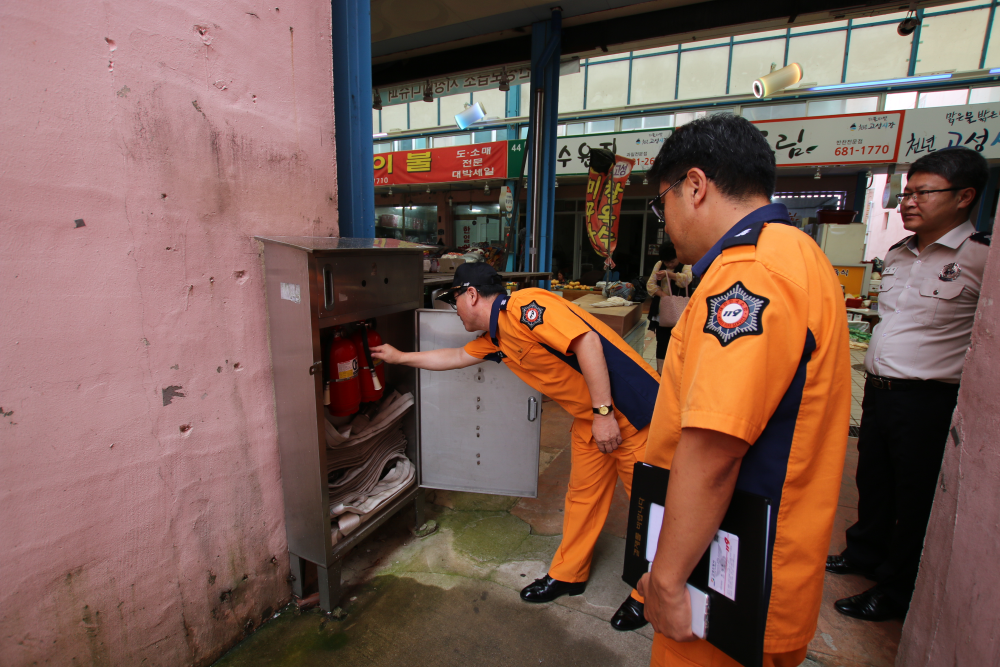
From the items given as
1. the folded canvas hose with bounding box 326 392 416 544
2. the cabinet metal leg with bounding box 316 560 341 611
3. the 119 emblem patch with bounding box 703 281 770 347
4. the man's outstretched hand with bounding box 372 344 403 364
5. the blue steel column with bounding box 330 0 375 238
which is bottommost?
the cabinet metal leg with bounding box 316 560 341 611

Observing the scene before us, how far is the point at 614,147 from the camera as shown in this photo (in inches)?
363

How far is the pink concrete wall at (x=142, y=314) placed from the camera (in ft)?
4.01

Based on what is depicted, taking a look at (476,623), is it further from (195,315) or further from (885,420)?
(885,420)

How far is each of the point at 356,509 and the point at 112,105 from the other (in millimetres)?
1725

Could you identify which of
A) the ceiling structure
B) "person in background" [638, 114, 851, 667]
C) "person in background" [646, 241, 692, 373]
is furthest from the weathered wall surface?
the ceiling structure

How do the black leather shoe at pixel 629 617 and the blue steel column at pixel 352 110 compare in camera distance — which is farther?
the blue steel column at pixel 352 110

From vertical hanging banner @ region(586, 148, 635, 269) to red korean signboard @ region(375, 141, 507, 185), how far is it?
4430 millimetres

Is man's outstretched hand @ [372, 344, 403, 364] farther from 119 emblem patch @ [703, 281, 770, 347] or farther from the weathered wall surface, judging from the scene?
the weathered wall surface

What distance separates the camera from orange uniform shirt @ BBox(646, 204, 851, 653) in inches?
30.3

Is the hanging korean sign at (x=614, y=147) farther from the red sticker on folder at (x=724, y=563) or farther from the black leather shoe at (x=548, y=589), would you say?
the red sticker on folder at (x=724, y=563)

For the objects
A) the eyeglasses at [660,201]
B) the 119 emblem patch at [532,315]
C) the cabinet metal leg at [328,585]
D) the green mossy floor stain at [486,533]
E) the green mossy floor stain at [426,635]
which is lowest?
the green mossy floor stain at [426,635]

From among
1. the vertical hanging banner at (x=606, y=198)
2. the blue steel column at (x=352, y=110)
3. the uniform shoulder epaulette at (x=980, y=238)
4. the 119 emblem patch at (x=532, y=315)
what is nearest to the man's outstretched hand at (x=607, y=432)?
the 119 emblem patch at (x=532, y=315)

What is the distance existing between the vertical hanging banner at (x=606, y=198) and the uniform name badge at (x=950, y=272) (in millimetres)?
4230

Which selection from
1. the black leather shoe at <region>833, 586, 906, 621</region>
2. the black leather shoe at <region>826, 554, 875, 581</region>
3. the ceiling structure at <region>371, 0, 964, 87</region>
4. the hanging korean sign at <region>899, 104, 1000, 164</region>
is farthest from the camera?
the hanging korean sign at <region>899, 104, 1000, 164</region>
